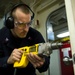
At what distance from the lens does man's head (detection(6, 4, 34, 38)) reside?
130 cm

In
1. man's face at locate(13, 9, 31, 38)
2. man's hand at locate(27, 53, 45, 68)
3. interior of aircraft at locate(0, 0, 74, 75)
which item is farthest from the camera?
interior of aircraft at locate(0, 0, 74, 75)

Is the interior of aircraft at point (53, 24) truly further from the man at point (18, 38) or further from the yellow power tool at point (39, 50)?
the yellow power tool at point (39, 50)

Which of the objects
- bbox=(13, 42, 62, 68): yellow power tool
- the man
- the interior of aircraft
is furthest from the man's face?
the interior of aircraft

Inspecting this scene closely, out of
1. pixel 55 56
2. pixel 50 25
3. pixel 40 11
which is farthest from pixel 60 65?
pixel 40 11

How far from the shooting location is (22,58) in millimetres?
1110

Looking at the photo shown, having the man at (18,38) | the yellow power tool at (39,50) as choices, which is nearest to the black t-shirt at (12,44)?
the man at (18,38)

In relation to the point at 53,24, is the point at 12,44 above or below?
below

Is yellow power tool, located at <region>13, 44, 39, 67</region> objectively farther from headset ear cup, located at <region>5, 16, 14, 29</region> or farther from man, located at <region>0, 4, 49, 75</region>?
headset ear cup, located at <region>5, 16, 14, 29</region>

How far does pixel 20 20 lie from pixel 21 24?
35 mm

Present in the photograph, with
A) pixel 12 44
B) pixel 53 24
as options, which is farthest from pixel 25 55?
pixel 53 24

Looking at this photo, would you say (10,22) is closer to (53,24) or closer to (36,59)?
(36,59)

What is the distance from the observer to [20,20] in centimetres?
132

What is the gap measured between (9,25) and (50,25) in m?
1.34

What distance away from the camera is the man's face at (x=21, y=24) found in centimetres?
130
